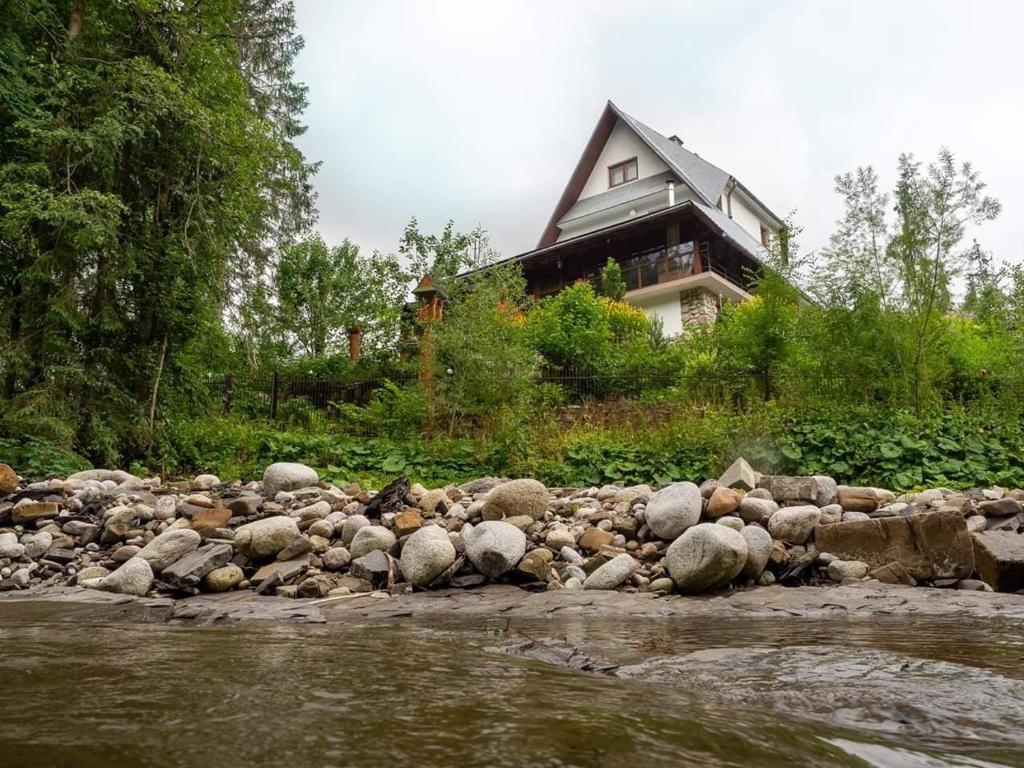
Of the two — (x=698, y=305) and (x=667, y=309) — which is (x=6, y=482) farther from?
(x=667, y=309)

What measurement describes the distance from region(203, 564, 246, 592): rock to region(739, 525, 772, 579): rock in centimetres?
379

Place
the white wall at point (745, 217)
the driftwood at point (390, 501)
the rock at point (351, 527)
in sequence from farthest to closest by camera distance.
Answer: the white wall at point (745, 217) → the driftwood at point (390, 501) → the rock at point (351, 527)

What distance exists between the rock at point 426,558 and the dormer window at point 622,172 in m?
21.9

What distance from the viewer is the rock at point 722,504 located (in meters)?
5.48

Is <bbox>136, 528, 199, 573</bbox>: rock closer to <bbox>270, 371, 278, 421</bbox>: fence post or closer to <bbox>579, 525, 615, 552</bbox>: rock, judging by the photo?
<bbox>579, 525, 615, 552</bbox>: rock

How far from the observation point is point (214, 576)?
501cm

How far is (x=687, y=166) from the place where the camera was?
80.1 ft

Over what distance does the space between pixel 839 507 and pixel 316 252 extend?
22.4m

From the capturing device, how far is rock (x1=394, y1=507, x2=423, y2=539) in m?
5.58

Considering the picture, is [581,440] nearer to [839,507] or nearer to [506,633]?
[839,507]

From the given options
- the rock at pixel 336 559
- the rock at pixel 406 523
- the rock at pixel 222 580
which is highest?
Result: the rock at pixel 406 523

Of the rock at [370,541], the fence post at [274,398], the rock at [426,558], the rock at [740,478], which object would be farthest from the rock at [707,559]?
the fence post at [274,398]

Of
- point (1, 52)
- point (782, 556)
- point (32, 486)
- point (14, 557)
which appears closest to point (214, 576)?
point (14, 557)

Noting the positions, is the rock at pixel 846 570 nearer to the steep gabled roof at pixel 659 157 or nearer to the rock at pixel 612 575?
the rock at pixel 612 575
